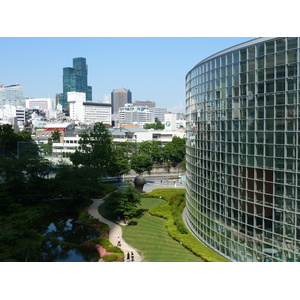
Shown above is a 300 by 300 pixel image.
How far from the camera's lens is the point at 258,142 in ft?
62.2

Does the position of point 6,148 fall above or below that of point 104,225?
above

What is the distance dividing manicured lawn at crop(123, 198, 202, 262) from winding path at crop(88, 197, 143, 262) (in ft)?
1.38

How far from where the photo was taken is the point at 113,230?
2903 centimetres

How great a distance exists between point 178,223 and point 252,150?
38.7 feet

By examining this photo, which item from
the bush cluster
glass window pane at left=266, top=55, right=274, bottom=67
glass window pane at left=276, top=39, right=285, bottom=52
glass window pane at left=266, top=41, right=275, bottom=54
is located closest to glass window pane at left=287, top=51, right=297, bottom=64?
glass window pane at left=276, top=39, right=285, bottom=52

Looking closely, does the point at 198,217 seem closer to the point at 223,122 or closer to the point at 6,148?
the point at 223,122

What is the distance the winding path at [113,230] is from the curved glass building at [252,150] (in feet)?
18.0

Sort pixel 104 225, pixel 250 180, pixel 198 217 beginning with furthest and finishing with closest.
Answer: pixel 104 225
pixel 198 217
pixel 250 180

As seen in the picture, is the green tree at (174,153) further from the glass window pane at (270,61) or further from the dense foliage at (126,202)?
the glass window pane at (270,61)

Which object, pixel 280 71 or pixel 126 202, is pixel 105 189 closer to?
pixel 126 202

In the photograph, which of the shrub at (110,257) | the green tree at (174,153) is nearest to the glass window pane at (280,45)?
the shrub at (110,257)

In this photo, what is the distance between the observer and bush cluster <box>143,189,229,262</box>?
22.0 m

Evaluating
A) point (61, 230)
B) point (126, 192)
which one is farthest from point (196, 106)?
point (61, 230)

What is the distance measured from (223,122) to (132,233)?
494 inches
